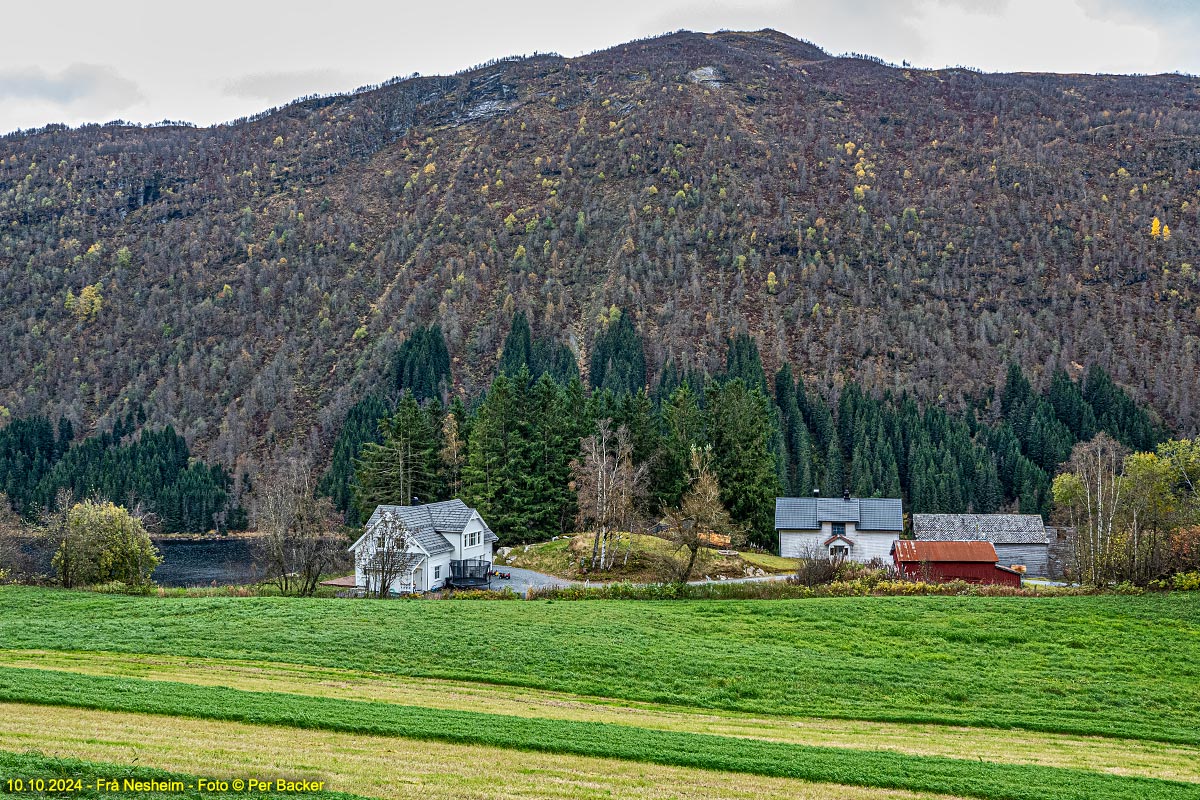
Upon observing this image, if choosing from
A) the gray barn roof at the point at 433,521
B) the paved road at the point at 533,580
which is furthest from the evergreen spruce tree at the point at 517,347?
the paved road at the point at 533,580

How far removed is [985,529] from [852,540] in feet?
41.8

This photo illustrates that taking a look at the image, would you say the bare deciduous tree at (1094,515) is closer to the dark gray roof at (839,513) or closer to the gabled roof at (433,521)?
the dark gray roof at (839,513)

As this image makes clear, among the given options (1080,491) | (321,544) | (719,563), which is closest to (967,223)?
(1080,491)

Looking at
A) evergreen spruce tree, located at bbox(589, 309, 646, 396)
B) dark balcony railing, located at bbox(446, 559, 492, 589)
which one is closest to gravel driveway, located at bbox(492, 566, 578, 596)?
dark balcony railing, located at bbox(446, 559, 492, 589)

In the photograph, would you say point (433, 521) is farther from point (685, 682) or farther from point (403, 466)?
point (685, 682)

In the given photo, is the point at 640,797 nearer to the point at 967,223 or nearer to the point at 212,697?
the point at 212,697

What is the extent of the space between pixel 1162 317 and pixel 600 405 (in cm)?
14944

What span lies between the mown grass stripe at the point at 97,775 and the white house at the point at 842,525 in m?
62.5

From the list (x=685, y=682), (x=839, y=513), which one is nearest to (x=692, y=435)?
(x=839, y=513)

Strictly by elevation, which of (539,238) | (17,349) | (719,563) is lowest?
(719,563)

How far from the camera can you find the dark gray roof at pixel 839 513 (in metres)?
72.0

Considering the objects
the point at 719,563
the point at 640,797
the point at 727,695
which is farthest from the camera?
the point at 719,563

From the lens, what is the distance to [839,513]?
73250 millimetres

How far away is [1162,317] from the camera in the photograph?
6649 inches
